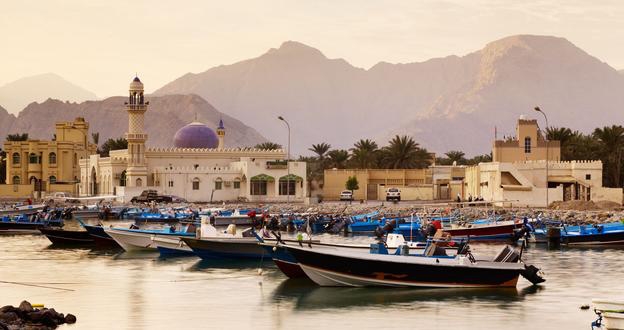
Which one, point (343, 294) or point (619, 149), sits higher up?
point (619, 149)

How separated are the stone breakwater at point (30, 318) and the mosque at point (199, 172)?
63043 mm

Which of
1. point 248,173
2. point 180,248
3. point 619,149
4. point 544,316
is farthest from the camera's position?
point 248,173

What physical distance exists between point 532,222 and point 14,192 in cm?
6140

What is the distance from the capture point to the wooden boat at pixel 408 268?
98.5ft

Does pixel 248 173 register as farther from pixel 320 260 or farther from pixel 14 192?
pixel 320 260

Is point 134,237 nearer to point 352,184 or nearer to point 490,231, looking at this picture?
point 490,231

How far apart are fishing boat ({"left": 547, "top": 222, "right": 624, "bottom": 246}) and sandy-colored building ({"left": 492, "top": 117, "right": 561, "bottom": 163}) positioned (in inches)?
1245

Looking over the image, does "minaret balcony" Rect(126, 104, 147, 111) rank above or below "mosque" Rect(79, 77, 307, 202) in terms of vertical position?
above

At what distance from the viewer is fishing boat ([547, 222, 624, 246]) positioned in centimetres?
4622

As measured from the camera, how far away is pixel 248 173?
89.6 metres

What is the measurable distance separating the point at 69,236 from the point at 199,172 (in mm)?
42075

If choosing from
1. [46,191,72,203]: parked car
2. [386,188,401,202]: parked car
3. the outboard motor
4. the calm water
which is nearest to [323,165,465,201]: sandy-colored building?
[386,188,401,202]: parked car

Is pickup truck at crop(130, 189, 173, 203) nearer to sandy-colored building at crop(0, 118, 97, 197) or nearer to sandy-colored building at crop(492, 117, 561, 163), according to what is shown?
sandy-colored building at crop(0, 118, 97, 197)

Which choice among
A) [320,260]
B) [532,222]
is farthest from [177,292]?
[532,222]
